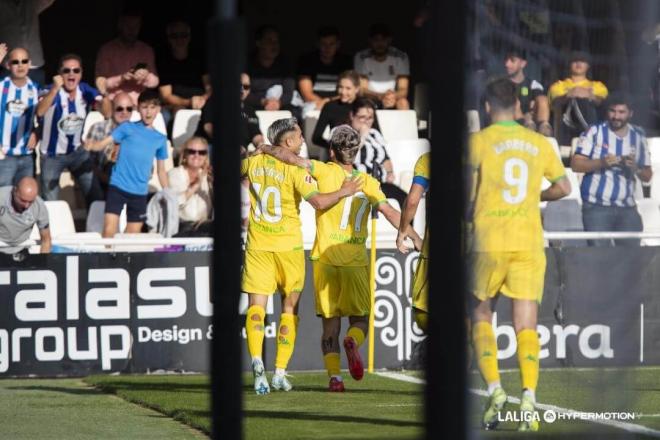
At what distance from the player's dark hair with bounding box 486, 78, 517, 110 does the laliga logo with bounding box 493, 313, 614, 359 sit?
0.70 meters

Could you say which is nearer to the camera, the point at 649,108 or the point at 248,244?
the point at 649,108

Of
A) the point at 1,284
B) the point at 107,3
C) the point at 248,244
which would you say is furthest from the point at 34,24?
the point at 248,244

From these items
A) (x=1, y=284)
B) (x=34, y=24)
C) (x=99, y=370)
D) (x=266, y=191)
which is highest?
(x=34, y=24)

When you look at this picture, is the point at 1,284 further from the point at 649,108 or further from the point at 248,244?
the point at 649,108

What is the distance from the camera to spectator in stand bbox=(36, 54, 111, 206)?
44.6 feet

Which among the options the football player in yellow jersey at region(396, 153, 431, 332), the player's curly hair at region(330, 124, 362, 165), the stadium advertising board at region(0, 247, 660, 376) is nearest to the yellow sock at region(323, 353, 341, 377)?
the stadium advertising board at region(0, 247, 660, 376)

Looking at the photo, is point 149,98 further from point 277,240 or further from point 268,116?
point 277,240

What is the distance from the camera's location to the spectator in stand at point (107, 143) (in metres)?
13.7

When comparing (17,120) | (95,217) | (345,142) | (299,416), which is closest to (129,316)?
(95,217)

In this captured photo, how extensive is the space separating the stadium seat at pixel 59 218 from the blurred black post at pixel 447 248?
1067 cm

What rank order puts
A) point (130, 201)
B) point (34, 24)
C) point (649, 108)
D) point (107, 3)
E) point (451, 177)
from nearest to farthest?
point (451, 177) → point (649, 108) → point (130, 201) → point (34, 24) → point (107, 3)

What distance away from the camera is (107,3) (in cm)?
1611

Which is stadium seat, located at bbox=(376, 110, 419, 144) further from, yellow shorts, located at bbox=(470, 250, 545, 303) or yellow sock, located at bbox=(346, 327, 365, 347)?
yellow shorts, located at bbox=(470, 250, 545, 303)

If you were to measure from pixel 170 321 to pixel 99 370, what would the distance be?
0.77 m
